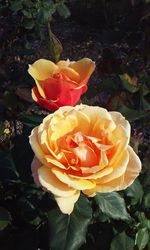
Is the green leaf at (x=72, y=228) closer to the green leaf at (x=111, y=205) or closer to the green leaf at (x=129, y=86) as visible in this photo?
the green leaf at (x=111, y=205)

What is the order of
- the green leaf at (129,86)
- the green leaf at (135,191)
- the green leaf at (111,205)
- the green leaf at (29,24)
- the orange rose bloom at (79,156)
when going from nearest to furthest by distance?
the orange rose bloom at (79,156)
the green leaf at (111,205)
the green leaf at (135,191)
the green leaf at (129,86)
the green leaf at (29,24)

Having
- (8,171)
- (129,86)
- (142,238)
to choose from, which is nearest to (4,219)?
(8,171)

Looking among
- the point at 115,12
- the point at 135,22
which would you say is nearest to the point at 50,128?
the point at 135,22

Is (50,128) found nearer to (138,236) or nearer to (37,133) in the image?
(37,133)

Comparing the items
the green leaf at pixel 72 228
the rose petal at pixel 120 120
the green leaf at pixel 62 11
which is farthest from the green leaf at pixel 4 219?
the green leaf at pixel 62 11

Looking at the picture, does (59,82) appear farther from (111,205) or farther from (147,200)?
(147,200)
